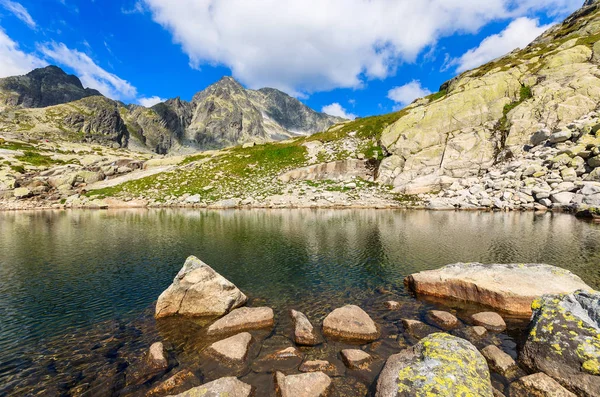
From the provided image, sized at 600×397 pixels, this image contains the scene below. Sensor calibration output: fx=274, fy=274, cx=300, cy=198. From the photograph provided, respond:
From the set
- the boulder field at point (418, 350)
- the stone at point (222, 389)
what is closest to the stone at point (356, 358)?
the boulder field at point (418, 350)

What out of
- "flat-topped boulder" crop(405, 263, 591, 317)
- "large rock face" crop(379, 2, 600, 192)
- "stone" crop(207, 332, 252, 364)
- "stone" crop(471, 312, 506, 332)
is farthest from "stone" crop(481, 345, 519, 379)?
"large rock face" crop(379, 2, 600, 192)

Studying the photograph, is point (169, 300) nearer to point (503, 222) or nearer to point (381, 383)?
point (381, 383)

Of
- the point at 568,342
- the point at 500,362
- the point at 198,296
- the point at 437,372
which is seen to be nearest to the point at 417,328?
the point at 500,362

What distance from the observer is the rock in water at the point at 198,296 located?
19.3m

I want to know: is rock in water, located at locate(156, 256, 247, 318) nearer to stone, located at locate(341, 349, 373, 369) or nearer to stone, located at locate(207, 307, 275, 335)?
stone, located at locate(207, 307, 275, 335)

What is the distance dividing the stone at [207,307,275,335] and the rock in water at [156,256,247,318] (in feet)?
5.80

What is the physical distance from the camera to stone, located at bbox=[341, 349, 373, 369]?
13.2m

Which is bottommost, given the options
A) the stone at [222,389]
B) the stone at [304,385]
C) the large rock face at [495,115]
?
the stone at [304,385]

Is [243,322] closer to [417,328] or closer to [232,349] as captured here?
[232,349]

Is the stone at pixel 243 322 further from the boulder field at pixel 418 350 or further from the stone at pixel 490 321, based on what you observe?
the stone at pixel 490 321

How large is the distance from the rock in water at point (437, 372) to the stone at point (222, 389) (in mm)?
5208

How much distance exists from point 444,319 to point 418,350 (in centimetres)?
757

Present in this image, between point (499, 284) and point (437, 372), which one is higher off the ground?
point (437, 372)

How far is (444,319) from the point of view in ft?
57.2
